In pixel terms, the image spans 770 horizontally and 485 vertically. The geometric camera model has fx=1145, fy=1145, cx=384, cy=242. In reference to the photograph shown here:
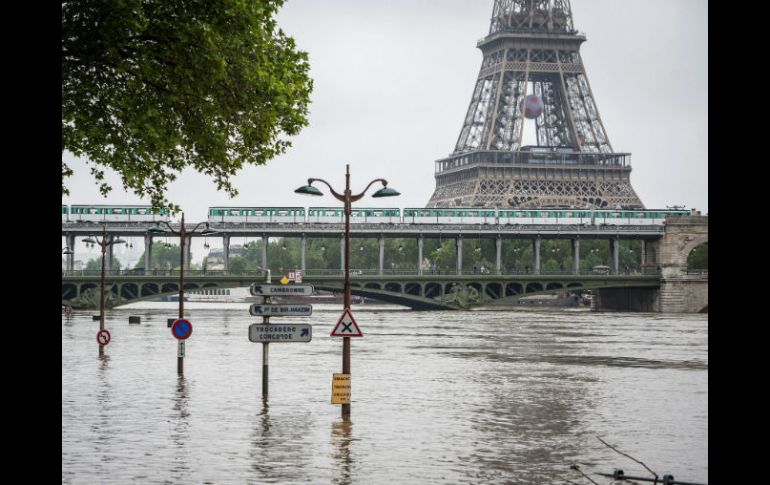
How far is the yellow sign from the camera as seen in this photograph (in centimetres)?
2828

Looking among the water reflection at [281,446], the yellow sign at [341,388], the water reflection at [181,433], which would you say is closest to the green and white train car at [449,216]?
the water reflection at [181,433]

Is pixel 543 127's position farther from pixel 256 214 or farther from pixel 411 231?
pixel 256 214

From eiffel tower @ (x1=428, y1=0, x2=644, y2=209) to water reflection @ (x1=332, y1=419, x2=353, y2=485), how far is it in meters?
148

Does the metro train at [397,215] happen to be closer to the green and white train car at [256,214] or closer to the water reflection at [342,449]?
the green and white train car at [256,214]

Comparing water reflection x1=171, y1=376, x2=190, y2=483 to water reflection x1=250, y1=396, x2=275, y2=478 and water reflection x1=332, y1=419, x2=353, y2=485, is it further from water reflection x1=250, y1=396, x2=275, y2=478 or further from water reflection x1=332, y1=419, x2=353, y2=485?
water reflection x1=332, y1=419, x2=353, y2=485

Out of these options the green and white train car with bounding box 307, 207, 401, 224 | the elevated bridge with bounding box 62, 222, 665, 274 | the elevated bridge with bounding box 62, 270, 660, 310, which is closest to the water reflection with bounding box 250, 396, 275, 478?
the elevated bridge with bounding box 62, 270, 660, 310

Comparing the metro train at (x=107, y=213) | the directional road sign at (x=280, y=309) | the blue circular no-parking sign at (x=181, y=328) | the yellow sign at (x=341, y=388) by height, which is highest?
the metro train at (x=107, y=213)

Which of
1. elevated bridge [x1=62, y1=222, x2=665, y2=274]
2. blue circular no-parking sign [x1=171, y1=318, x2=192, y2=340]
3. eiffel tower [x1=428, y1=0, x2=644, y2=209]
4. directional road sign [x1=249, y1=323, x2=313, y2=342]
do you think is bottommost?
blue circular no-parking sign [x1=171, y1=318, x2=192, y2=340]

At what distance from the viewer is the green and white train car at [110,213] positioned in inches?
5640

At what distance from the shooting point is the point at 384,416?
30.2m

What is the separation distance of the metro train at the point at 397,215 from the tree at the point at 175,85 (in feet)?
399

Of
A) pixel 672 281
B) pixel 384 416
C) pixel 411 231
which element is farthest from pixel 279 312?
pixel 672 281

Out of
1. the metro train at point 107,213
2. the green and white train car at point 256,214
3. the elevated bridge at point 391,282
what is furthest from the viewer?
the green and white train car at point 256,214

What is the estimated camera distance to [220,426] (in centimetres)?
2702
